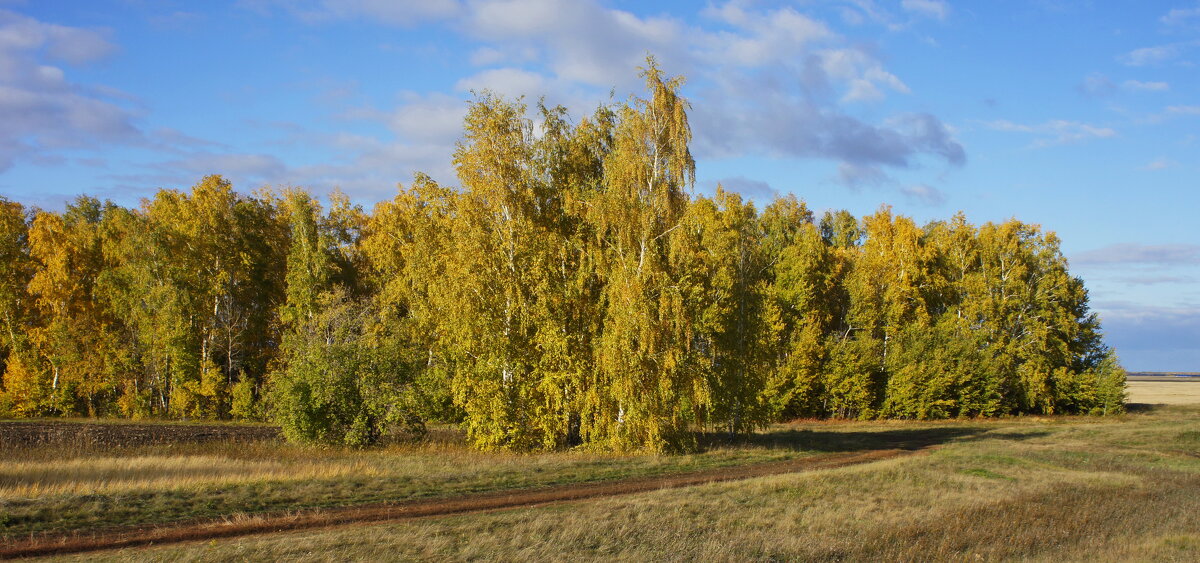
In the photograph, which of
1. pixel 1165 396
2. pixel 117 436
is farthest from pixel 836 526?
pixel 1165 396

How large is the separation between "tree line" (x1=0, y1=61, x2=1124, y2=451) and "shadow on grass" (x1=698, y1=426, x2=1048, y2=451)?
1373mm

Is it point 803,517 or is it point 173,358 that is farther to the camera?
point 173,358

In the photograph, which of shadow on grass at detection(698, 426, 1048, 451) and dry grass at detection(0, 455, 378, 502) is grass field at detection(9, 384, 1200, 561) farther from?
shadow on grass at detection(698, 426, 1048, 451)

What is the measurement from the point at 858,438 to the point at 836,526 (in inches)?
1039

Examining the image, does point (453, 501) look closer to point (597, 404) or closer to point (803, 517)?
point (803, 517)

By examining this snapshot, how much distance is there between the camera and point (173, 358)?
1801 inches

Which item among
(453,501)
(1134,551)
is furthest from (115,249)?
(1134,551)

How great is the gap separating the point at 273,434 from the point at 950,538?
98.7 feet

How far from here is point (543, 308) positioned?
2797 centimetres

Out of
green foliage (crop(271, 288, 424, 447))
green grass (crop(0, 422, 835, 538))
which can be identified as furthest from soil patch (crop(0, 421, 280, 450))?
green foliage (crop(271, 288, 424, 447))

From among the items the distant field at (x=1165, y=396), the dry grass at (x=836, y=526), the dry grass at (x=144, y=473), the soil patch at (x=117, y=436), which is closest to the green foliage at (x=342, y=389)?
the dry grass at (x=144, y=473)

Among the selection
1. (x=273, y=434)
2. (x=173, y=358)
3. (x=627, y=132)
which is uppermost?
(x=627, y=132)

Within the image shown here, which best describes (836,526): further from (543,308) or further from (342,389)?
(342,389)

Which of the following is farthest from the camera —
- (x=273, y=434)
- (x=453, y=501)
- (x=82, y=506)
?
(x=273, y=434)
